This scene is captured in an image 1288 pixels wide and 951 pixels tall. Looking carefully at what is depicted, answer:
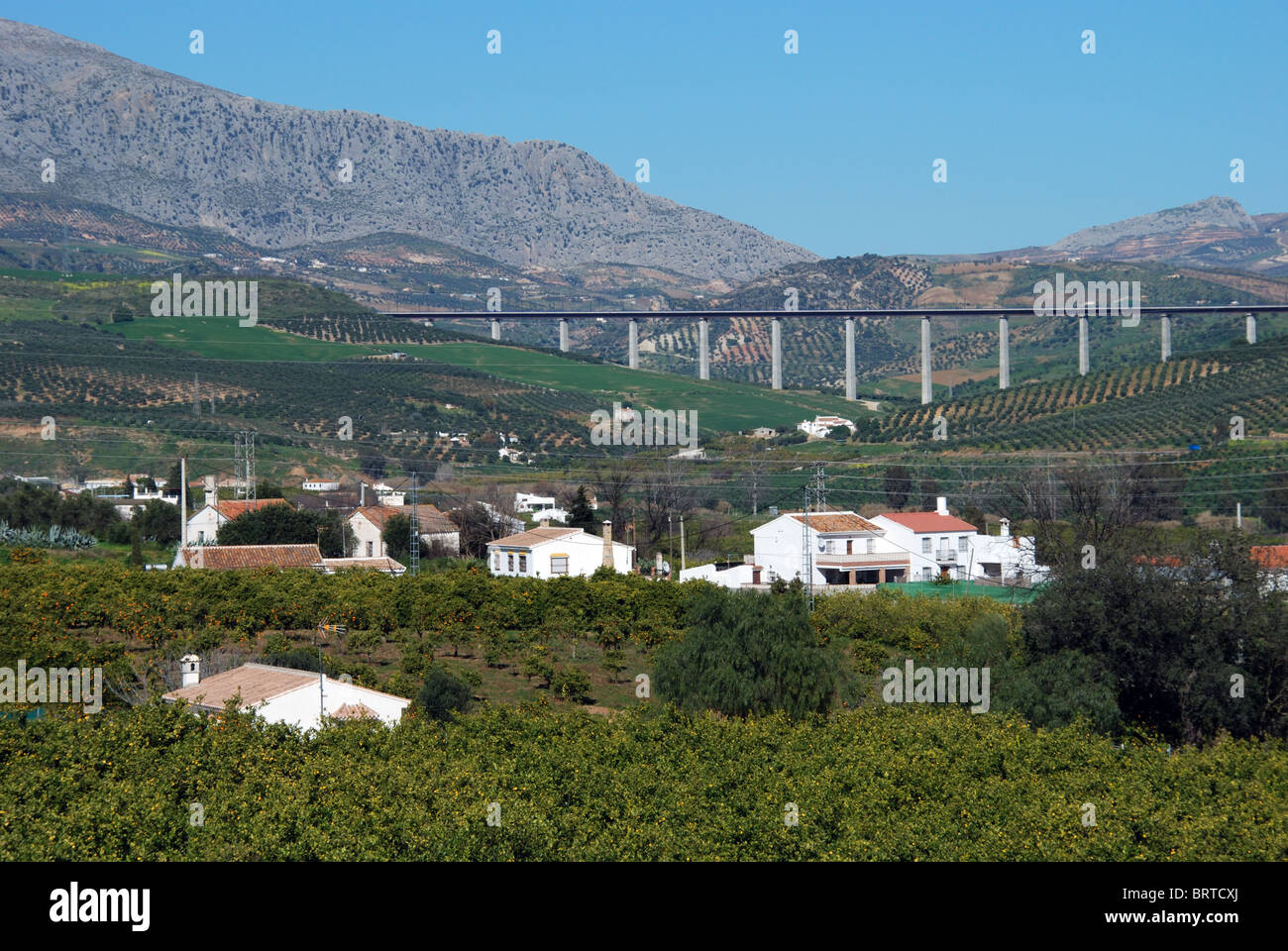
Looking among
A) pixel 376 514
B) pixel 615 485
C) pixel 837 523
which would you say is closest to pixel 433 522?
pixel 376 514

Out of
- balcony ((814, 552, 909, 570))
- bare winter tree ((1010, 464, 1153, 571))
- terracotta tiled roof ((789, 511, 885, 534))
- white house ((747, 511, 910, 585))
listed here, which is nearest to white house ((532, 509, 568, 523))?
white house ((747, 511, 910, 585))

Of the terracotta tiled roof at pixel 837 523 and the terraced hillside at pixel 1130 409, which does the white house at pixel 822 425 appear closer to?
the terraced hillside at pixel 1130 409

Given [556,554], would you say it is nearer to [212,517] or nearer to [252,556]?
[252,556]

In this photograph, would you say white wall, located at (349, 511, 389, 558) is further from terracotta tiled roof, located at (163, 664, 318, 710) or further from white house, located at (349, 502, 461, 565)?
terracotta tiled roof, located at (163, 664, 318, 710)

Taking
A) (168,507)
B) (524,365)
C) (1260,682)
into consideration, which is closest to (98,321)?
(524,365)

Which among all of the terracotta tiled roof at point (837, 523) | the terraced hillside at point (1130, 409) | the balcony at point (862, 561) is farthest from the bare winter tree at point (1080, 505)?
the terraced hillside at point (1130, 409)
